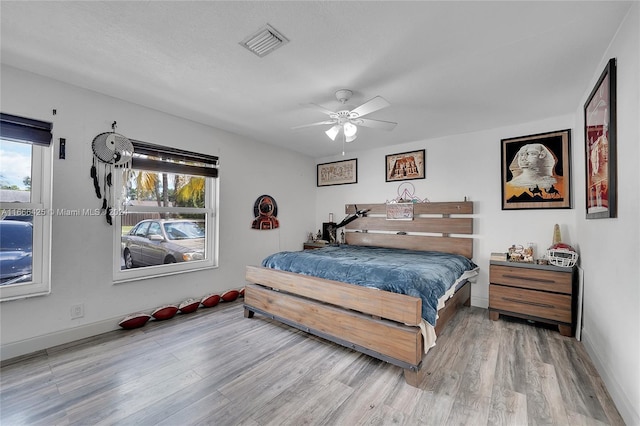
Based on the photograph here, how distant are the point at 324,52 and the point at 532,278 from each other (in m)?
3.13

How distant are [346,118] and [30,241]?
311cm

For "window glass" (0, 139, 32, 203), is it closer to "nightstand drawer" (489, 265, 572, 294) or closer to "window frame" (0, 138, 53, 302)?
"window frame" (0, 138, 53, 302)

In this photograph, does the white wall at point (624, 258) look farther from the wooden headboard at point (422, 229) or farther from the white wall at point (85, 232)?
the white wall at point (85, 232)

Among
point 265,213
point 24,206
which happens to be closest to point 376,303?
point 265,213

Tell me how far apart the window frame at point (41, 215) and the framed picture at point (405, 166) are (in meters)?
4.18

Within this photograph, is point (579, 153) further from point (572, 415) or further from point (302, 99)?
point (302, 99)

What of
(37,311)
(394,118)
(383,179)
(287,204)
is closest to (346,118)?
(394,118)

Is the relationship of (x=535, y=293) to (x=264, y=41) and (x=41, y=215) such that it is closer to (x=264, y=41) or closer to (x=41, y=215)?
(x=264, y=41)

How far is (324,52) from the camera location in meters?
1.99

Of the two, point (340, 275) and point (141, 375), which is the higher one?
point (340, 275)

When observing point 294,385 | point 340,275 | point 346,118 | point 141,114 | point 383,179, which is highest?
point 141,114

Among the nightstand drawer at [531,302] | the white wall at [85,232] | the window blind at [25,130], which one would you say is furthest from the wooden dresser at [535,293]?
the window blind at [25,130]

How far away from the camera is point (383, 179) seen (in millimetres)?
4547

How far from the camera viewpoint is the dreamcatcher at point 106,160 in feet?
8.89
